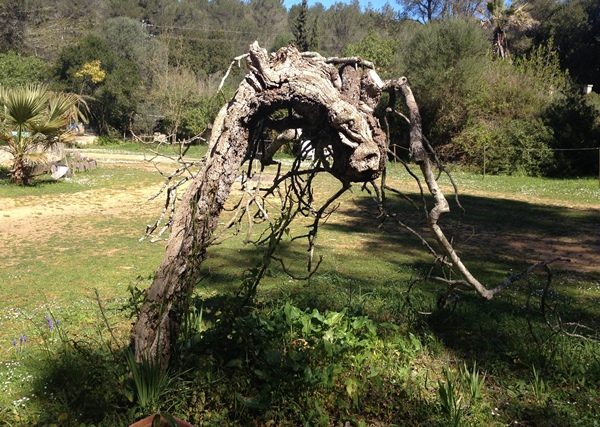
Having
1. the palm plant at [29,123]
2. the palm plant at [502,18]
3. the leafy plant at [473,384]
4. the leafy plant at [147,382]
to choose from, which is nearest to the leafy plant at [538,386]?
the leafy plant at [473,384]

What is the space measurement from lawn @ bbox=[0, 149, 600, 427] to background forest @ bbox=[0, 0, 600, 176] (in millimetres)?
2708

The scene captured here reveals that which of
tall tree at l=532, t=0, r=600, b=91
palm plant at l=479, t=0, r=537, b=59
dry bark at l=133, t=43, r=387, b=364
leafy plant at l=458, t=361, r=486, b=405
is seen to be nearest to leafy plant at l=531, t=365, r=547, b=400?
leafy plant at l=458, t=361, r=486, b=405

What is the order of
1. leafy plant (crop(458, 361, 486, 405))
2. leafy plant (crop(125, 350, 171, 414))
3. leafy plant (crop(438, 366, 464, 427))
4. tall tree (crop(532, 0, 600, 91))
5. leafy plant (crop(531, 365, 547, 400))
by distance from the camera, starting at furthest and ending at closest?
tall tree (crop(532, 0, 600, 91)) → leafy plant (crop(531, 365, 547, 400)) → leafy plant (crop(458, 361, 486, 405)) → leafy plant (crop(438, 366, 464, 427)) → leafy plant (crop(125, 350, 171, 414))

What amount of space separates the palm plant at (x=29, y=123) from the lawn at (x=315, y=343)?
5.99m

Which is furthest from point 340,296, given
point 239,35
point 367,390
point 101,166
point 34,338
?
point 239,35

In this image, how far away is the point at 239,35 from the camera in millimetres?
72812

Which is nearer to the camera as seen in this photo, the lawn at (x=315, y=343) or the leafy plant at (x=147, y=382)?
the leafy plant at (x=147, y=382)

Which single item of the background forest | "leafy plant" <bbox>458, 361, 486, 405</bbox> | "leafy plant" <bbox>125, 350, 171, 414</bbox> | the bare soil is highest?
the background forest

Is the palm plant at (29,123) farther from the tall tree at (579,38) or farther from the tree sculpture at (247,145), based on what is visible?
the tall tree at (579,38)

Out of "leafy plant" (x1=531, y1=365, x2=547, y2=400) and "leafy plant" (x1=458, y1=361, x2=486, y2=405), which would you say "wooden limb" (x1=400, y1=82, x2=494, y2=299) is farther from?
"leafy plant" (x1=531, y1=365, x2=547, y2=400)

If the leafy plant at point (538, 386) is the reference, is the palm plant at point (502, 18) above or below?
above

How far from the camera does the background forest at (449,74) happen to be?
21.2 meters

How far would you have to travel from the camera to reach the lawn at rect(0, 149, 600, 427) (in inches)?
111

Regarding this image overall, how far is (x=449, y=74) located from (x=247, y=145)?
74.5 feet
